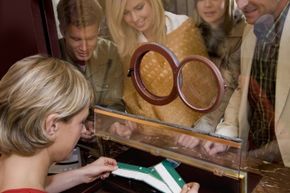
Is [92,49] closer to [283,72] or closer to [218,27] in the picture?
[218,27]

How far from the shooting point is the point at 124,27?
3.35 feet

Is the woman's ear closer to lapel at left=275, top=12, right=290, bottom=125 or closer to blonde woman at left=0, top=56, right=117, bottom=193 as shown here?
blonde woman at left=0, top=56, right=117, bottom=193

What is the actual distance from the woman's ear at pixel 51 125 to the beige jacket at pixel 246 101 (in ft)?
1.26

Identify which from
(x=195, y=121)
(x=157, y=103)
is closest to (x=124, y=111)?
(x=157, y=103)

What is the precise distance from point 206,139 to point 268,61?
235 millimetres

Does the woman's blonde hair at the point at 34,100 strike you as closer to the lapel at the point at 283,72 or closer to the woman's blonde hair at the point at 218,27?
the woman's blonde hair at the point at 218,27

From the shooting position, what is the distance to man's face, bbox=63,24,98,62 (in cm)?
113

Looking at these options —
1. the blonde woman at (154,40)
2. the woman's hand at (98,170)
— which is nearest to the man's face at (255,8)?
the blonde woman at (154,40)

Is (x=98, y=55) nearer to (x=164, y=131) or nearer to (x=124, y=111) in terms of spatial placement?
(x=124, y=111)

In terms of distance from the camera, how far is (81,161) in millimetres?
1253

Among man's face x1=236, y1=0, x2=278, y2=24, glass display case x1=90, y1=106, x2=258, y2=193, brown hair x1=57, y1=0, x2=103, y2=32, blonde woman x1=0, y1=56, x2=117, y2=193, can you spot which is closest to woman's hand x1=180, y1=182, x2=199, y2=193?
glass display case x1=90, y1=106, x2=258, y2=193

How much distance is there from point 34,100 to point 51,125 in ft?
0.23

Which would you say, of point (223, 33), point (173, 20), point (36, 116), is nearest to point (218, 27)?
point (223, 33)

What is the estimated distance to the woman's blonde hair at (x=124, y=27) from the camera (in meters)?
0.95
